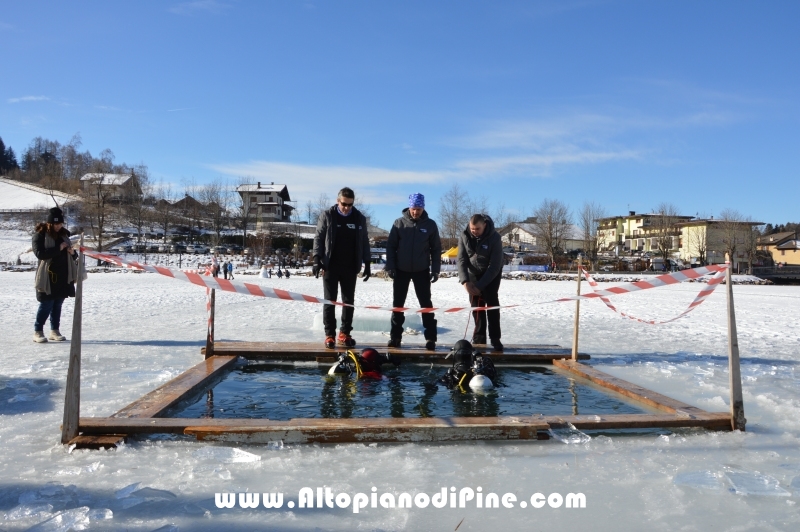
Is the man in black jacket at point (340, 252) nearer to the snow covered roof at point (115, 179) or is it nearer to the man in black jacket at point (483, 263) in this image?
the man in black jacket at point (483, 263)

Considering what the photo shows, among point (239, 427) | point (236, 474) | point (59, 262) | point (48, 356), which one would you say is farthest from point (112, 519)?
point (59, 262)

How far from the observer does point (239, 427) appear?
13.4ft

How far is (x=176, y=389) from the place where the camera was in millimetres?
5281

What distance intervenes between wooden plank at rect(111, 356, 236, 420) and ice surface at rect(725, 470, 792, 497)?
3.88m

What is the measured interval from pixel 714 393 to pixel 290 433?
4.36 m

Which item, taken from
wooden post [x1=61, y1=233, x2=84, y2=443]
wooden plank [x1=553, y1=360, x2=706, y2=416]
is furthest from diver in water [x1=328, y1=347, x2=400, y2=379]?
wooden post [x1=61, y1=233, x2=84, y2=443]

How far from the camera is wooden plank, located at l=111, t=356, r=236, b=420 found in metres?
4.52

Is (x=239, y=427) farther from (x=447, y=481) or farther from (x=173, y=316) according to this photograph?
(x=173, y=316)

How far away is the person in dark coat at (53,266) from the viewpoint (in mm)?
8062

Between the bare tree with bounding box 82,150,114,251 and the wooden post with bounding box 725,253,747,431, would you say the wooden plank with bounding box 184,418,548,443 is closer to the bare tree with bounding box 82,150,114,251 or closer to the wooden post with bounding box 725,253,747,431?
the wooden post with bounding box 725,253,747,431

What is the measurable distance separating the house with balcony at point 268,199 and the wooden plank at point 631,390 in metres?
101

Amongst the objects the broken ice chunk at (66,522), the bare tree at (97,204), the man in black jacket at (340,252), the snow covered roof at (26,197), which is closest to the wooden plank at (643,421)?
the broken ice chunk at (66,522)

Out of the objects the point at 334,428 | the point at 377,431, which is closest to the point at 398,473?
the point at 377,431

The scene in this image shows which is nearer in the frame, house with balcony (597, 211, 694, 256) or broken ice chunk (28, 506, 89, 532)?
broken ice chunk (28, 506, 89, 532)
